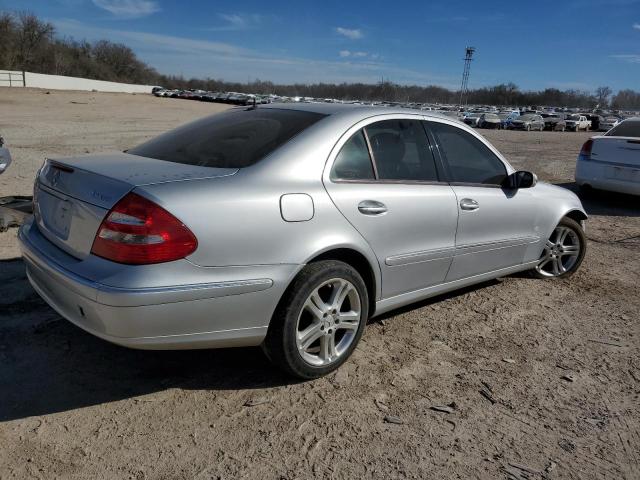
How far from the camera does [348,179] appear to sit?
3229 millimetres

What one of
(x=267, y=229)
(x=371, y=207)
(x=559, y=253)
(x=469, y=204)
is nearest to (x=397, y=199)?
(x=371, y=207)

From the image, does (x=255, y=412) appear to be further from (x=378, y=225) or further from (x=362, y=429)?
(x=378, y=225)

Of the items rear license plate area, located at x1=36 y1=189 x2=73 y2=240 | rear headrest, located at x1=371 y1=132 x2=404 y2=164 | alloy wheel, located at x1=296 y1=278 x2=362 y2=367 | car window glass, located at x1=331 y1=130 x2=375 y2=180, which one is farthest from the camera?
rear headrest, located at x1=371 y1=132 x2=404 y2=164

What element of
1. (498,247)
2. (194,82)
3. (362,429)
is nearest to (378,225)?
(362,429)

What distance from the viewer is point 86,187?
276cm

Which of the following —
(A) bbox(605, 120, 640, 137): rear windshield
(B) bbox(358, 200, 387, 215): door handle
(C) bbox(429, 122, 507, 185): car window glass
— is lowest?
(B) bbox(358, 200, 387, 215): door handle

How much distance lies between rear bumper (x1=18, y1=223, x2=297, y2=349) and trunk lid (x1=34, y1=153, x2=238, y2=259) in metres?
0.15

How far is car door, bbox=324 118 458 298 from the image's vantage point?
323cm

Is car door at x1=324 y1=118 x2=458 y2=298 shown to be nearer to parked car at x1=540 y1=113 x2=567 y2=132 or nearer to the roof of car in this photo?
the roof of car

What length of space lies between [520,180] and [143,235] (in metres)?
3.13

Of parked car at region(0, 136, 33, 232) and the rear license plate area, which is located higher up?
the rear license plate area

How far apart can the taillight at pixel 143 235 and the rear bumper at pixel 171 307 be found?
140mm

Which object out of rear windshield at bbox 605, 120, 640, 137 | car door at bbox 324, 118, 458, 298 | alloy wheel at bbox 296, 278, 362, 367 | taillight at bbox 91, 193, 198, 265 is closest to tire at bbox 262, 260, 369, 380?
alloy wheel at bbox 296, 278, 362, 367

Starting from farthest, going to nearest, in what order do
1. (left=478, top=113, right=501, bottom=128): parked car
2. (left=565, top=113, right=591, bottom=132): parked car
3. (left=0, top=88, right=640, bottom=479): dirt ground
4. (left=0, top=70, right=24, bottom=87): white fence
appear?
(left=0, top=70, right=24, bottom=87): white fence
(left=565, top=113, right=591, bottom=132): parked car
(left=478, top=113, right=501, bottom=128): parked car
(left=0, top=88, right=640, bottom=479): dirt ground
